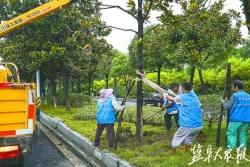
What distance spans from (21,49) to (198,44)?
476 inches

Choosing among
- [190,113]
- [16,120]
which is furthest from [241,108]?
[16,120]

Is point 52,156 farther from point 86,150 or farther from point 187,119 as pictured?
point 187,119

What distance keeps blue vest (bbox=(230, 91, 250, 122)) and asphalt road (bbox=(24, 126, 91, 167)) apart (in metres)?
3.35

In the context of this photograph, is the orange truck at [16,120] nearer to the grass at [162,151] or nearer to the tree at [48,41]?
the grass at [162,151]

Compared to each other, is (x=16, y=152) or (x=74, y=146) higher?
(x=16, y=152)

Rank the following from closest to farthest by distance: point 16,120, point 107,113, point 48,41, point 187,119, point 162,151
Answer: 1. point 16,120
2. point 187,119
3. point 162,151
4. point 107,113
5. point 48,41

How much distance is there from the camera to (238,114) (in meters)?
5.87

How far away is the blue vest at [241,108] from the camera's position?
5859 mm

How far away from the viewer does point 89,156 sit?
6.91 metres

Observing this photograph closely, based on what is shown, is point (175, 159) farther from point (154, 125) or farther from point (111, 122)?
point (154, 125)

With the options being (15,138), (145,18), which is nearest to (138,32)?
(145,18)

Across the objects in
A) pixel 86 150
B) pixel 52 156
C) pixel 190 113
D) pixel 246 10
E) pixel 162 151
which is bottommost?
pixel 52 156

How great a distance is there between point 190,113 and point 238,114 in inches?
39.9

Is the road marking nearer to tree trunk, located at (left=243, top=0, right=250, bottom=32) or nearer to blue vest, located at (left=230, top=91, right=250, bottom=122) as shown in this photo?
blue vest, located at (left=230, top=91, right=250, bottom=122)
